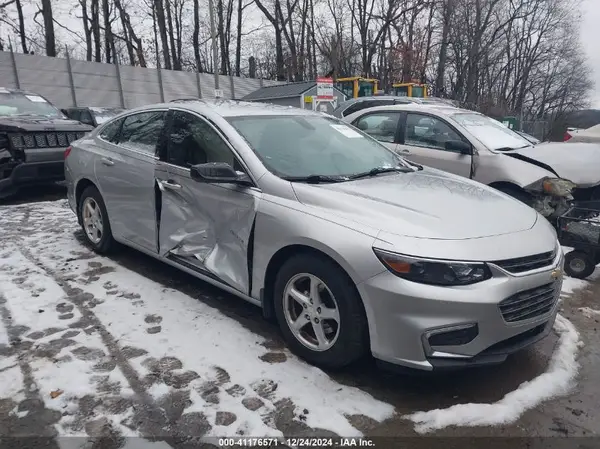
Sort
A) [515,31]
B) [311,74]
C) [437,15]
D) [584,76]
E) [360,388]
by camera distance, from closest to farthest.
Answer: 1. [360,388]
2. [437,15]
3. [311,74]
4. [515,31]
5. [584,76]

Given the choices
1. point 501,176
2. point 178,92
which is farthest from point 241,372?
point 178,92

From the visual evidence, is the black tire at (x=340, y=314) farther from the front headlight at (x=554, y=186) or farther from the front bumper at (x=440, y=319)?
the front headlight at (x=554, y=186)

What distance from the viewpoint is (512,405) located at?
8.75 feet

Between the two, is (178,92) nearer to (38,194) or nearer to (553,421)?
(38,194)

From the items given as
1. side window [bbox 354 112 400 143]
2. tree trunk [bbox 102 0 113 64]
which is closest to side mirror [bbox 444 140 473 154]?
side window [bbox 354 112 400 143]

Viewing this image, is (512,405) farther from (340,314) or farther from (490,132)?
(490,132)

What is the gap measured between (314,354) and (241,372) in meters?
0.46

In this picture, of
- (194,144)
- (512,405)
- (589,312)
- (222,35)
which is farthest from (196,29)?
(512,405)

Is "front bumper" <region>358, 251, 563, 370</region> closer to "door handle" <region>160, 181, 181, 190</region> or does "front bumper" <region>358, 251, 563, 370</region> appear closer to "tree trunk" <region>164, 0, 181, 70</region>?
"door handle" <region>160, 181, 181, 190</region>

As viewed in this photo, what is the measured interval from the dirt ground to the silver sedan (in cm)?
31

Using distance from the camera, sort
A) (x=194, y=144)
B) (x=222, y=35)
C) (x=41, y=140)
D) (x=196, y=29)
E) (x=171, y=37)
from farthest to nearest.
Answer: (x=171, y=37)
(x=222, y=35)
(x=196, y=29)
(x=41, y=140)
(x=194, y=144)

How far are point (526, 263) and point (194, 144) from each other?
257cm

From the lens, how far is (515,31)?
1629 inches

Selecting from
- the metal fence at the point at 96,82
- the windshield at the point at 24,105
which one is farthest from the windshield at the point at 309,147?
the metal fence at the point at 96,82
